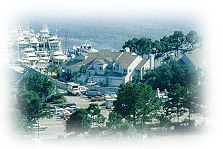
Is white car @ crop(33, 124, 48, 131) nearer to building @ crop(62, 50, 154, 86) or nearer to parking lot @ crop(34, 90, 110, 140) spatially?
parking lot @ crop(34, 90, 110, 140)

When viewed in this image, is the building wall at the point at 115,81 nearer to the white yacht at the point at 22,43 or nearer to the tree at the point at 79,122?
the tree at the point at 79,122

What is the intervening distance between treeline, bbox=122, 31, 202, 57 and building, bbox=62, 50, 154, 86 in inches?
27.3

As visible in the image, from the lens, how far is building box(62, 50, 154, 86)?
790cm

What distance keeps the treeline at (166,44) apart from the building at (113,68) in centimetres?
69

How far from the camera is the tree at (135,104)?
16.9 ft

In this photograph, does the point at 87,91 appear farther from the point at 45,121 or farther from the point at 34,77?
the point at 45,121

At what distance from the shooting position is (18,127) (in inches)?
166

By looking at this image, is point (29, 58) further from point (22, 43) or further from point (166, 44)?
point (166, 44)

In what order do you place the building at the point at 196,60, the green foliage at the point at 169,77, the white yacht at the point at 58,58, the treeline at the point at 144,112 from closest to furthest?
1. the treeline at the point at 144,112
2. the green foliage at the point at 169,77
3. the building at the point at 196,60
4. the white yacht at the point at 58,58

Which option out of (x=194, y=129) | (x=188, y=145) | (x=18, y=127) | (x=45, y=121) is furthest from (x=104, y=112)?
(x=18, y=127)

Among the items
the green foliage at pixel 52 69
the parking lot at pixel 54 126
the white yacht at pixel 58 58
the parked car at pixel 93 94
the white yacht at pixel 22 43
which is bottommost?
the parking lot at pixel 54 126

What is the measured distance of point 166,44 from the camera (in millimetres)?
9266

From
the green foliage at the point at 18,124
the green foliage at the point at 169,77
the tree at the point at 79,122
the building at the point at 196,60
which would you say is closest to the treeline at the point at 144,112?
the tree at the point at 79,122

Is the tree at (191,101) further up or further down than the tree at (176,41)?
further down
